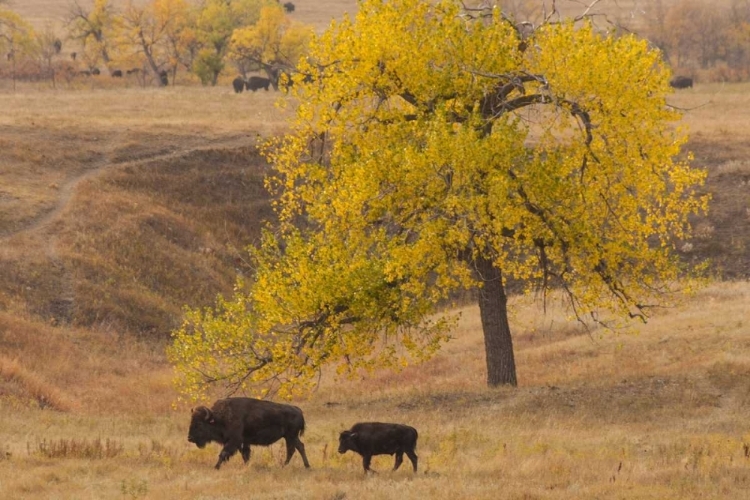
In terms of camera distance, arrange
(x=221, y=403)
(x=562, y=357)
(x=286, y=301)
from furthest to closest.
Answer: (x=562, y=357)
(x=286, y=301)
(x=221, y=403)

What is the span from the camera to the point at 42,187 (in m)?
47.4

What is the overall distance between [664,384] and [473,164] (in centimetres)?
791

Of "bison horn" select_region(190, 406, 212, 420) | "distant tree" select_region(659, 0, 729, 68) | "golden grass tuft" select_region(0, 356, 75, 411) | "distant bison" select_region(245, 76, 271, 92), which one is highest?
"distant tree" select_region(659, 0, 729, 68)

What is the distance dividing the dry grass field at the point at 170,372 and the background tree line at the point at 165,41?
3333 centimetres

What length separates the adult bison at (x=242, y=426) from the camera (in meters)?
16.6

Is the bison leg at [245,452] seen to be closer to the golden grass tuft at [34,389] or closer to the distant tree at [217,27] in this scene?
the golden grass tuft at [34,389]

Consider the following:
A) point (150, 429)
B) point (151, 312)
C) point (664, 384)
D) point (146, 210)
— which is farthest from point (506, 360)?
point (146, 210)

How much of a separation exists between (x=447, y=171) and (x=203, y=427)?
8.88 metres

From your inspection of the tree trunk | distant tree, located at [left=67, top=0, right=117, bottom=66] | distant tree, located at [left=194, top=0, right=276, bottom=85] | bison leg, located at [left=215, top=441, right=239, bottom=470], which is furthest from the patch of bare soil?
distant tree, located at [left=67, top=0, right=117, bottom=66]

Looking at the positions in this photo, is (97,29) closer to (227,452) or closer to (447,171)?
(447,171)

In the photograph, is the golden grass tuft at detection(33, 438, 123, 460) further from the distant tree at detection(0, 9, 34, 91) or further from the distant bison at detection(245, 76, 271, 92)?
the distant tree at detection(0, 9, 34, 91)

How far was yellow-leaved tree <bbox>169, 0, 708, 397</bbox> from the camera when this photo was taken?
23.0 m

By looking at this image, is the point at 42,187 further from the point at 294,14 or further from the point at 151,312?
the point at 294,14

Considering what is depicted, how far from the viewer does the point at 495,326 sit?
87.6 ft
